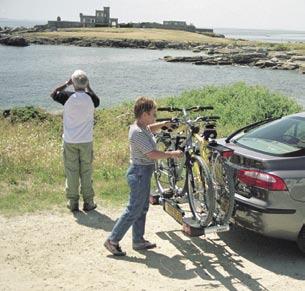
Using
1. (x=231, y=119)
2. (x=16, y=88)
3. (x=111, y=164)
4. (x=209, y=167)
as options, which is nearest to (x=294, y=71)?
(x=16, y=88)

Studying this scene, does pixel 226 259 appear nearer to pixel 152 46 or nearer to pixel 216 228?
pixel 216 228

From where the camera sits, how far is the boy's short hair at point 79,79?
7402 mm

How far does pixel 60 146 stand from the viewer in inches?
505

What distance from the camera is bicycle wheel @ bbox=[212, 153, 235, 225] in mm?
5930

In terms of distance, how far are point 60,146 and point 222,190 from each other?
7.33 metres

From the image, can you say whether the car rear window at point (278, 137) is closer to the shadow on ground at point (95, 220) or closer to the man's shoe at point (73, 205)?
the shadow on ground at point (95, 220)

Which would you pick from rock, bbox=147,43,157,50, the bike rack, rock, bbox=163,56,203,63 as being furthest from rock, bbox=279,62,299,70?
the bike rack

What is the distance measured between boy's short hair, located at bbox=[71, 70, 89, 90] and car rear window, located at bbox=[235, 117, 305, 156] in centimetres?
219

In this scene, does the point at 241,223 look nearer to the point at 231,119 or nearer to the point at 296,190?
the point at 296,190

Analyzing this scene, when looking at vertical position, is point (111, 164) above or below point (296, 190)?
below

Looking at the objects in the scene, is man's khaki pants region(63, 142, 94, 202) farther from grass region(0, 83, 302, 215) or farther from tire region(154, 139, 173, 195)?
tire region(154, 139, 173, 195)

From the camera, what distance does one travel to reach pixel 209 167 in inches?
248

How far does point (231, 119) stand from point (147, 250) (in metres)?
11.7

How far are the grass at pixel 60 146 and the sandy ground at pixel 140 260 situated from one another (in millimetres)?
1097
